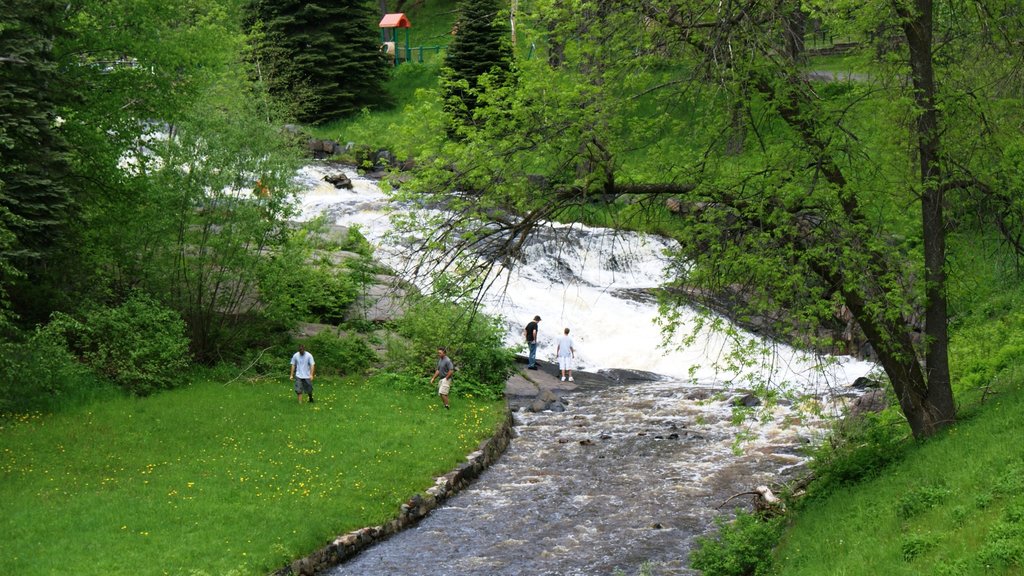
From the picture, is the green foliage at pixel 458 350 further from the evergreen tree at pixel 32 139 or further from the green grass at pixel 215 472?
the evergreen tree at pixel 32 139

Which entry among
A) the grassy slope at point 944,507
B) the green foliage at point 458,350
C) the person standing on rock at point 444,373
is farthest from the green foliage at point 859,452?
the green foliage at point 458,350

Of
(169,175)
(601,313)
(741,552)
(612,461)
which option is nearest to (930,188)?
(741,552)

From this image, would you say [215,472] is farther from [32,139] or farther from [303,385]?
[32,139]

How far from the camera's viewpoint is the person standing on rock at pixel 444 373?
2242cm

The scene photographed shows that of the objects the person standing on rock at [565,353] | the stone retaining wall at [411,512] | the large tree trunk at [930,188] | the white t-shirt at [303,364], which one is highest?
the large tree trunk at [930,188]

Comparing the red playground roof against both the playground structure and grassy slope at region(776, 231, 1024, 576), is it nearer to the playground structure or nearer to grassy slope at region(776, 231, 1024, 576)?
the playground structure

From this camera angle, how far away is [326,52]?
51656mm

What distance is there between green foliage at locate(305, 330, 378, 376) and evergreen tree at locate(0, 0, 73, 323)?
712 centimetres

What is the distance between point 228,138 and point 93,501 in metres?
10.7

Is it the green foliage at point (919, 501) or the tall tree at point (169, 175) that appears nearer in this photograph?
the green foliage at point (919, 501)

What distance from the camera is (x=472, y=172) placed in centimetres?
1188

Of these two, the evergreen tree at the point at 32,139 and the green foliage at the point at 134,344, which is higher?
the evergreen tree at the point at 32,139

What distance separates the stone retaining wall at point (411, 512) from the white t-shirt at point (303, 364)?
4.30 meters

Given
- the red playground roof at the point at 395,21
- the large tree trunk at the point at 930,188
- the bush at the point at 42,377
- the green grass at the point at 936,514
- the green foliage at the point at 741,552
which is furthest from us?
the red playground roof at the point at 395,21
